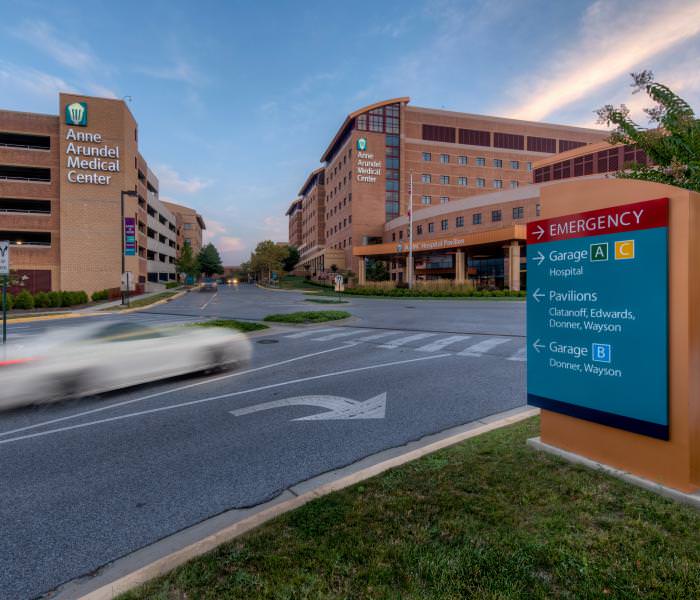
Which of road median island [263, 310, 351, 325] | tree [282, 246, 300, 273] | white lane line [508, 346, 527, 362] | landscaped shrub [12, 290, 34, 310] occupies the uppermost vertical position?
tree [282, 246, 300, 273]

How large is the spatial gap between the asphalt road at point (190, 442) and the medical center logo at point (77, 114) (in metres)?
42.5

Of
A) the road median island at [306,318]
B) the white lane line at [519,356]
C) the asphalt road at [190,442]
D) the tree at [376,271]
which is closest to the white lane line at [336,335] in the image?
the road median island at [306,318]

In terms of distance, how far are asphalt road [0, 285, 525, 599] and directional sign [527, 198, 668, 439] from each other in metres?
2.02

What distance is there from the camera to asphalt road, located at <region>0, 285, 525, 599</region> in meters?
3.35

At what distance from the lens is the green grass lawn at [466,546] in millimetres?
2453

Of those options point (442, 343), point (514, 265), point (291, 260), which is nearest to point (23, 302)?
point (442, 343)

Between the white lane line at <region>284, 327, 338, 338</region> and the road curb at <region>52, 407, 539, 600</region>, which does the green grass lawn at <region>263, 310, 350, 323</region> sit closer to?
the white lane line at <region>284, 327, 338, 338</region>

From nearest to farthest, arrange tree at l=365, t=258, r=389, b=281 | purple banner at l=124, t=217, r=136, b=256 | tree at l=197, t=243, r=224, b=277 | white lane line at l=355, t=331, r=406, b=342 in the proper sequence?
white lane line at l=355, t=331, r=406, b=342, purple banner at l=124, t=217, r=136, b=256, tree at l=365, t=258, r=389, b=281, tree at l=197, t=243, r=224, b=277

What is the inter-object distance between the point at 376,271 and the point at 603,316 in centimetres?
6054

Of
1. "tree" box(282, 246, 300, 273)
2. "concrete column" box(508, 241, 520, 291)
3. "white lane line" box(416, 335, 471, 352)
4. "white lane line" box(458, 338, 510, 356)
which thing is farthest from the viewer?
"tree" box(282, 246, 300, 273)

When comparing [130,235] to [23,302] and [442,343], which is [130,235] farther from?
[442,343]

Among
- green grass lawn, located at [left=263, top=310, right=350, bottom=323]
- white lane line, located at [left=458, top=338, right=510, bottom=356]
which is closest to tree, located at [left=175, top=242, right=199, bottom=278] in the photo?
green grass lawn, located at [left=263, top=310, right=350, bottom=323]

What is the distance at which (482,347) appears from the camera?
472 inches

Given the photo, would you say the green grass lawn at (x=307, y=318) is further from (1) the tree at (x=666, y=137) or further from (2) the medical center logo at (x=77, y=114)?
(2) the medical center logo at (x=77, y=114)
